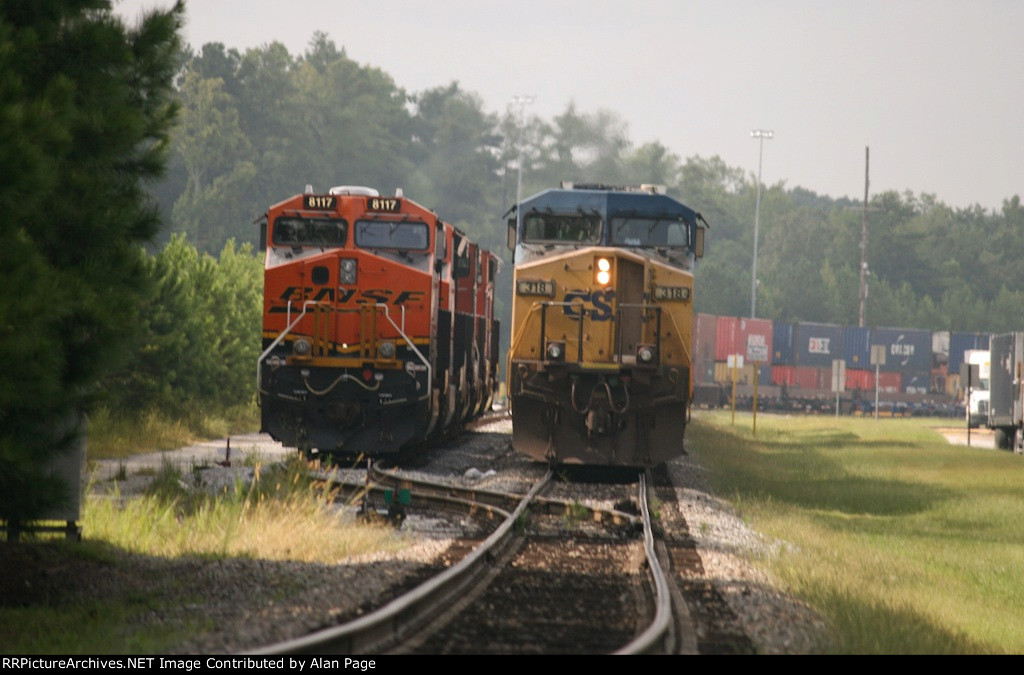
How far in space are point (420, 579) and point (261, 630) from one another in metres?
2.32

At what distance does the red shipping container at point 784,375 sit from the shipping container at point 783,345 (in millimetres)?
236

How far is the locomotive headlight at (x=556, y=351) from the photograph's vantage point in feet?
61.4

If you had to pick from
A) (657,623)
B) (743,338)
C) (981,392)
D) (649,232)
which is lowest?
(657,623)

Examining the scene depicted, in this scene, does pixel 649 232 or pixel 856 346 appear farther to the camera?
pixel 856 346

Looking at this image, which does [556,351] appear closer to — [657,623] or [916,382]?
[657,623]

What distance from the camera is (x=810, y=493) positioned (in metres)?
20.8

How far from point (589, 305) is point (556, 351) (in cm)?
86

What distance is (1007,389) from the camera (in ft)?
110

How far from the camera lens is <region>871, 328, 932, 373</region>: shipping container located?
2427 inches

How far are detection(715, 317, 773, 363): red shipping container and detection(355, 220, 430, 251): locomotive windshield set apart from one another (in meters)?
40.5

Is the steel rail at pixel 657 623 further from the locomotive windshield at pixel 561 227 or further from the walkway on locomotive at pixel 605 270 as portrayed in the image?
the locomotive windshield at pixel 561 227

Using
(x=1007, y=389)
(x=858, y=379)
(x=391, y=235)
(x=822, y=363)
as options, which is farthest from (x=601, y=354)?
(x=858, y=379)
